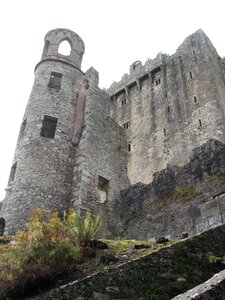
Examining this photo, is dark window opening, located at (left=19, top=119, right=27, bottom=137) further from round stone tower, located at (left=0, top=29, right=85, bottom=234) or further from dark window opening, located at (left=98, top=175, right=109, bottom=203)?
dark window opening, located at (left=98, top=175, right=109, bottom=203)

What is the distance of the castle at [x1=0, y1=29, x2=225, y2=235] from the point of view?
11.9 meters

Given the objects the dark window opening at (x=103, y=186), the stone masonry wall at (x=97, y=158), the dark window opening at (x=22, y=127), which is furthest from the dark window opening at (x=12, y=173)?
the dark window opening at (x=103, y=186)

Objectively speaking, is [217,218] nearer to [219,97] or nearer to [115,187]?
[115,187]

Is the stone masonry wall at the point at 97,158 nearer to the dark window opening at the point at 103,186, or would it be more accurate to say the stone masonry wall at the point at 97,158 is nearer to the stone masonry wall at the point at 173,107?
the dark window opening at the point at 103,186

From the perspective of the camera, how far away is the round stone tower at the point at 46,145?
11.4 metres

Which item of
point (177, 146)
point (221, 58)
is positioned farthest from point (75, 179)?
point (221, 58)

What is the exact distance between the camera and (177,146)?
2189cm

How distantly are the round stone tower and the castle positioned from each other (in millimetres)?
35

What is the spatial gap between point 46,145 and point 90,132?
1976 mm

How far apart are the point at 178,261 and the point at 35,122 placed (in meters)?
9.85

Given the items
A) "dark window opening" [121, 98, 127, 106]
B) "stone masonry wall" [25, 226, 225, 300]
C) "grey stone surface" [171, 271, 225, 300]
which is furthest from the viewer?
"dark window opening" [121, 98, 127, 106]

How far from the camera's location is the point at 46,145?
12.7 meters

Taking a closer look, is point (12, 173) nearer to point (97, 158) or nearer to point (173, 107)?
point (97, 158)

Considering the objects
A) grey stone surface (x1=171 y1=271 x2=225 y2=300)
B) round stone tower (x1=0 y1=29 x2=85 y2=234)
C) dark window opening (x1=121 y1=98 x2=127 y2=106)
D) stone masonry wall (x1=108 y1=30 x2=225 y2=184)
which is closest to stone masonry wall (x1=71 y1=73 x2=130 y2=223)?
round stone tower (x1=0 y1=29 x2=85 y2=234)
